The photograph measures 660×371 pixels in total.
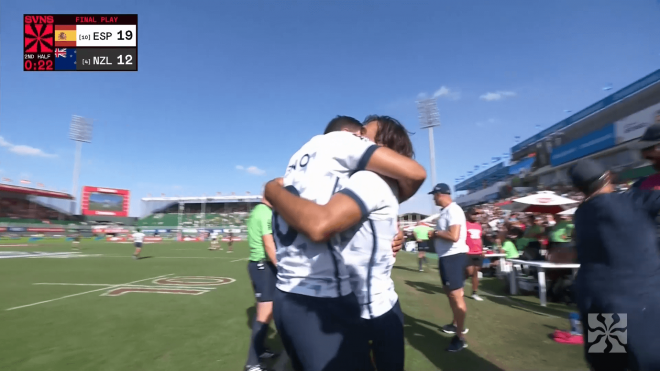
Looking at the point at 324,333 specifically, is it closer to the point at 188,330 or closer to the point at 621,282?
the point at 621,282

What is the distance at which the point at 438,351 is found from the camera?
152 inches

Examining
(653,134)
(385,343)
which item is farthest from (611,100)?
(385,343)

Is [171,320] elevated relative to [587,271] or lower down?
lower down

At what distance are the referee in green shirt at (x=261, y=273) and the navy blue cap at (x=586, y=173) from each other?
101 inches

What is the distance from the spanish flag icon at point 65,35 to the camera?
36.0 feet

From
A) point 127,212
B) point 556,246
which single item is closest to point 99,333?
point 556,246

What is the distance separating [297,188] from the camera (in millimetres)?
1212

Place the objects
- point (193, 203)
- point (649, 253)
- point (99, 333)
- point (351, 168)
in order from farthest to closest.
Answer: point (193, 203) < point (99, 333) < point (649, 253) < point (351, 168)

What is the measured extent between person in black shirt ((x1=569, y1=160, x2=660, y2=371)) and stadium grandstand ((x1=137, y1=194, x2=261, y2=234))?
58.9 meters

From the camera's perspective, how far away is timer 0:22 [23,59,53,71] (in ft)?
36.4

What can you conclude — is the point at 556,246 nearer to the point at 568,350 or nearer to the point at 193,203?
the point at 568,350

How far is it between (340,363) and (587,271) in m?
1.67

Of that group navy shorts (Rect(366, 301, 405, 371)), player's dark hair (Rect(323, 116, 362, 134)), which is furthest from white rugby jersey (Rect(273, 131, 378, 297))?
navy shorts (Rect(366, 301, 405, 371))

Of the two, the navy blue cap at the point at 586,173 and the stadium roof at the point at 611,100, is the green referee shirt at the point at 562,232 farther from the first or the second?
the stadium roof at the point at 611,100
